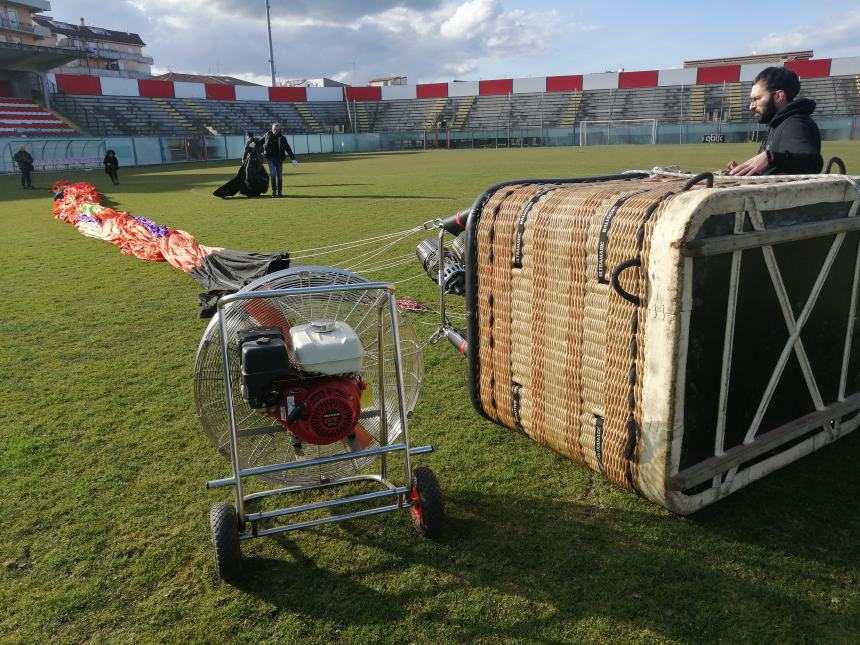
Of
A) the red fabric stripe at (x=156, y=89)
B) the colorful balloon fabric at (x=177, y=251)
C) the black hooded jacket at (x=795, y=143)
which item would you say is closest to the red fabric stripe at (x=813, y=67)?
the red fabric stripe at (x=156, y=89)

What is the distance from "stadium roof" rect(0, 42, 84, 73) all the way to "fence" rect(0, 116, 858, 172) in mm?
8701

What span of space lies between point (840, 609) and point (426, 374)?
290cm

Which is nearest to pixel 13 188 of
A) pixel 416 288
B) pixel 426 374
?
pixel 416 288

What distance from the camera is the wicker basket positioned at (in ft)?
8.54

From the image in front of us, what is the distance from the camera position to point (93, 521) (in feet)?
9.70

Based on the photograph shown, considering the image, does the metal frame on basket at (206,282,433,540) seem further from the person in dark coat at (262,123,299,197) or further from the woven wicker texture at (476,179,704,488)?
the person in dark coat at (262,123,299,197)

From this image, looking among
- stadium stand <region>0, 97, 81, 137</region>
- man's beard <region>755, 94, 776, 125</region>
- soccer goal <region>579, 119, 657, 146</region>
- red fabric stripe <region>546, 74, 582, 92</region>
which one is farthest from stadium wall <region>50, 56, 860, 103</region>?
man's beard <region>755, 94, 776, 125</region>

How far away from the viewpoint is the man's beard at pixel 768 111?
4.03 meters

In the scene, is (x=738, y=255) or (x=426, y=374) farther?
(x=426, y=374)

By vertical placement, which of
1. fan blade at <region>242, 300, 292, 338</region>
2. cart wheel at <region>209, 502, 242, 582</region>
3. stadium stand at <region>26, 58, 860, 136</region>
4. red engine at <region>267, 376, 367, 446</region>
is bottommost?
cart wheel at <region>209, 502, 242, 582</region>

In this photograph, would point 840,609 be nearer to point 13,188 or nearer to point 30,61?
point 13,188

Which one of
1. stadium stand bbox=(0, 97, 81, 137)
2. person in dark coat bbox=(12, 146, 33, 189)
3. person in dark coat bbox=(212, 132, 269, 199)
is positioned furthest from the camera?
stadium stand bbox=(0, 97, 81, 137)

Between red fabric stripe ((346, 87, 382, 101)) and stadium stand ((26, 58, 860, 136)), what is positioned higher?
red fabric stripe ((346, 87, 382, 101))

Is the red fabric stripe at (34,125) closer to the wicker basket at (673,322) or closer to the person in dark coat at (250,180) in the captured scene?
the person in dark coat at (250,180)
